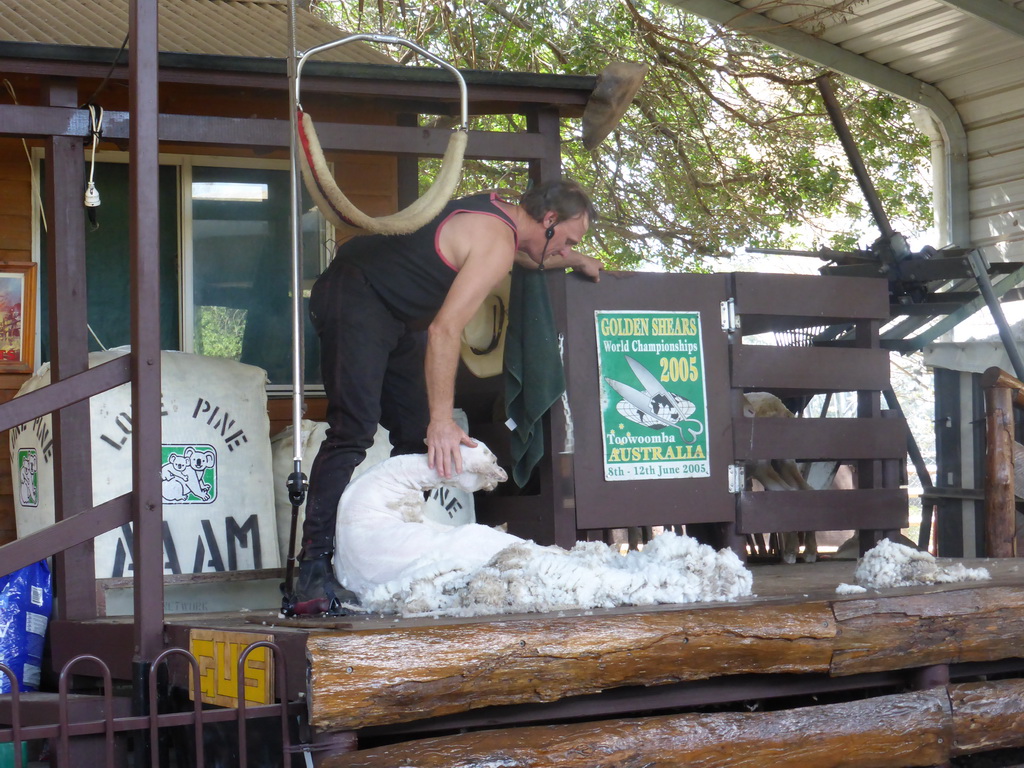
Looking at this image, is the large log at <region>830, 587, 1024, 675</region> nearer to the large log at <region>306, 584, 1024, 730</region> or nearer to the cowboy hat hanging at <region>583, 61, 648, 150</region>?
the large log at <region>306, 584, 1024, 730</region>

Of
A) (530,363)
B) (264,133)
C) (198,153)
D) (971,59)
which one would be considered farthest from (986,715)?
(971,59)

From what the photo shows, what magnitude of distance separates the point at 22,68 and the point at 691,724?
3.39 m

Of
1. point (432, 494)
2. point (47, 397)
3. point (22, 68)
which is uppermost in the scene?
point (22, 68)

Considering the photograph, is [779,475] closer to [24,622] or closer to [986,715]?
[986,715]

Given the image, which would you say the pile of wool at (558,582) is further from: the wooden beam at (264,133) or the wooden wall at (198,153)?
the wooden wall at (198,153)

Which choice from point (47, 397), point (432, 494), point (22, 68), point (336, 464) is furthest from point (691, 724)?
point (22, 68)

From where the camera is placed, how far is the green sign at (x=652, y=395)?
5020mm

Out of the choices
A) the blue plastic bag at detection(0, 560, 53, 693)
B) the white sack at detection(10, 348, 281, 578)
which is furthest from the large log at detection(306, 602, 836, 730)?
the white sack at detection(10, 348, 281, 578)

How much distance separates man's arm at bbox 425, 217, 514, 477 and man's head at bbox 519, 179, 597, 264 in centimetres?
54

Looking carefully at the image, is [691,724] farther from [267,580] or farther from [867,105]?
[867,105]

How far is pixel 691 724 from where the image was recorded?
3344 mm

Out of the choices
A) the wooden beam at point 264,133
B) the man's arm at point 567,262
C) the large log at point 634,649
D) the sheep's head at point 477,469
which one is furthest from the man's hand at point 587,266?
the large log at point 634,649

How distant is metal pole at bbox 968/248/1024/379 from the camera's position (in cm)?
635

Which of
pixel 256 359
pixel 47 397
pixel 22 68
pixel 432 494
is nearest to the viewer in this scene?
pixel 47 397
